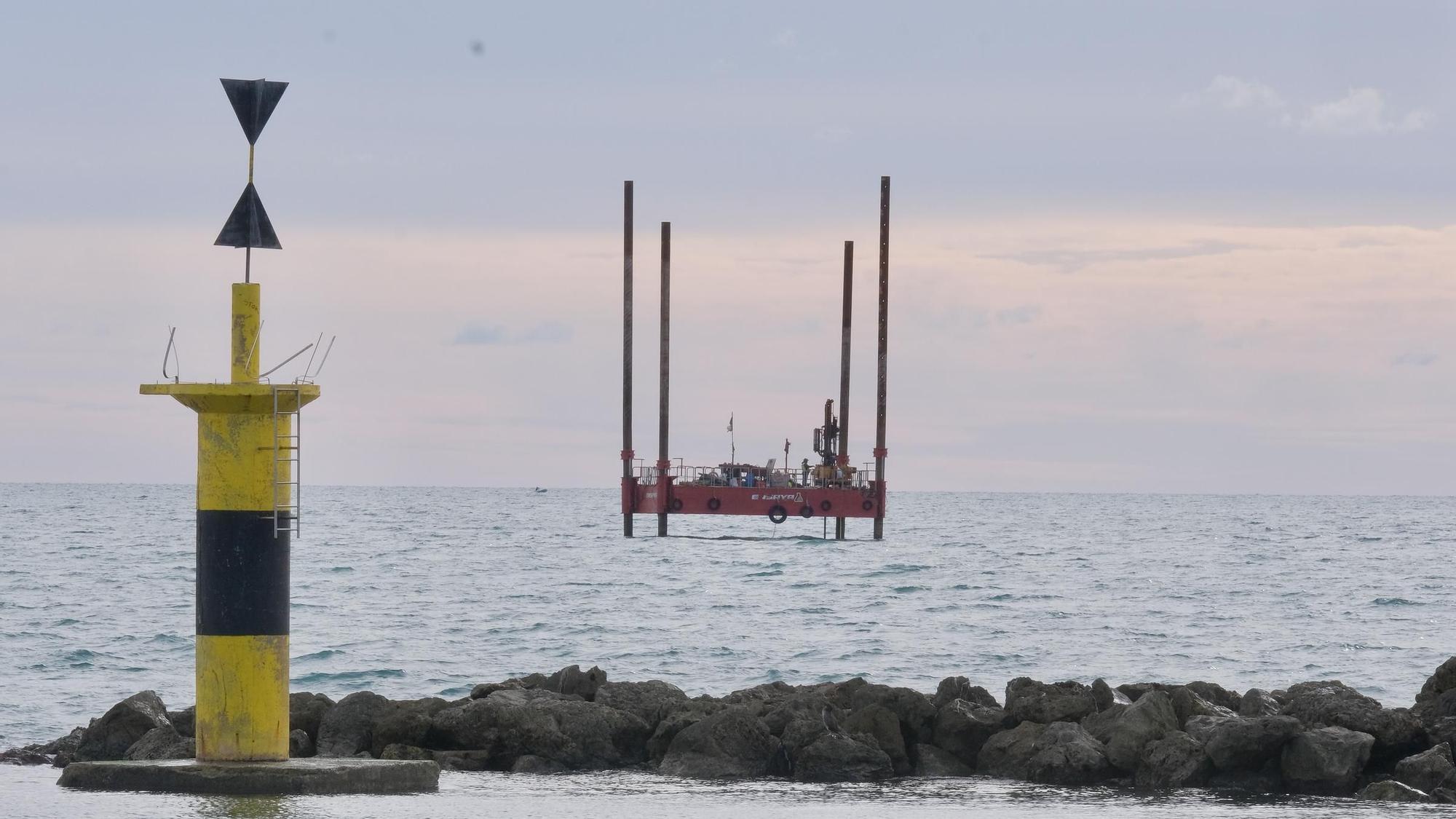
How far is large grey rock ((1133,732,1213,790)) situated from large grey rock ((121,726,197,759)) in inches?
325

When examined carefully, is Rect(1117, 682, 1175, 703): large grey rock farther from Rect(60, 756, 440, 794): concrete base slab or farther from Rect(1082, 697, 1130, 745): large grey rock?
Rect(60, 756, 440, 794): concrete base slab

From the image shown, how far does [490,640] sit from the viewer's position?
3722 centimetres

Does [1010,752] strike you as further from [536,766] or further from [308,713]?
[308,713]

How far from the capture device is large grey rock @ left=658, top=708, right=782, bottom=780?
16016mm

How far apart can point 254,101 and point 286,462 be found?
7.57ft

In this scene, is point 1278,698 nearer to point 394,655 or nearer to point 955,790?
point 955,790

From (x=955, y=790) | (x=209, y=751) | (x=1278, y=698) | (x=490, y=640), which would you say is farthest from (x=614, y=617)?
(x=209, y=751)

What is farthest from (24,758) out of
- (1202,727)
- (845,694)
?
(1202,727)

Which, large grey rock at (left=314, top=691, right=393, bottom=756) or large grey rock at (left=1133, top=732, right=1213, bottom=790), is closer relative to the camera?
large grey rock at (left=1133, top=732, right=1213, bottom=790)

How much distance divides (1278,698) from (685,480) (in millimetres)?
35193

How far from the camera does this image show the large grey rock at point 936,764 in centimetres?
1680

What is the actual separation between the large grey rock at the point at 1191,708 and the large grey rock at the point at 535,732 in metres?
5.48

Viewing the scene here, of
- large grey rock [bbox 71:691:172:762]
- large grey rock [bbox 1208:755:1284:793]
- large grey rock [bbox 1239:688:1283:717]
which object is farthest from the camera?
large grey rock [bbox 1239:688:1283:717]

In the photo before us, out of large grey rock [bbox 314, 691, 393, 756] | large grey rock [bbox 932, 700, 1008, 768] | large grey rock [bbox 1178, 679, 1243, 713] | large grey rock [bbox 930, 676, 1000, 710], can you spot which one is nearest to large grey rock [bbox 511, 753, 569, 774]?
A: large grey rock [bbox 314, 691, 393, 756]
